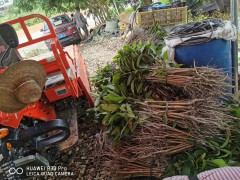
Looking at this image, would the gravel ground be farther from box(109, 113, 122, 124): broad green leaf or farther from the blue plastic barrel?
box(109, 113, 122, 124): broad green leaf

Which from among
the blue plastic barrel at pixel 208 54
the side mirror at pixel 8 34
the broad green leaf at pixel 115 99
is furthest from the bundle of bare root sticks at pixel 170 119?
the side mirror at pixel 8 34

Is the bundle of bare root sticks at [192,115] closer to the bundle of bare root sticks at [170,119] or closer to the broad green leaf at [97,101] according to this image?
the bundle of bare root sticks at [170,119]

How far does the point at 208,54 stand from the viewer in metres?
2.85

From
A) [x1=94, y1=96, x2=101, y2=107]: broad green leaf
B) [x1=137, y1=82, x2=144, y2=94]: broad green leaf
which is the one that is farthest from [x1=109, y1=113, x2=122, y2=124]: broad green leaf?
[x1=94, y1=96, x2=101, y2=107]: broad green leaf

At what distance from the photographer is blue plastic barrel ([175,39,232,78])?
2826mm

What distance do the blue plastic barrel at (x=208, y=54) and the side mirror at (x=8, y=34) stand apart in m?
2.11

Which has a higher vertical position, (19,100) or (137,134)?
(19,100)

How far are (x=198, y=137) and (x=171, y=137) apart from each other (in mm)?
264

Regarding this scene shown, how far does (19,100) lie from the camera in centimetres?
208

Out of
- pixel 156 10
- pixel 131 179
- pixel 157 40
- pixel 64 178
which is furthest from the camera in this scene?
pixel 156 10

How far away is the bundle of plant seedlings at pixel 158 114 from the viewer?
2.26 m

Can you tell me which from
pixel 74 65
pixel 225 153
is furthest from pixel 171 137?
pixel 74 65

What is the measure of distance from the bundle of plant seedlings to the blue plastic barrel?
0.24 metres

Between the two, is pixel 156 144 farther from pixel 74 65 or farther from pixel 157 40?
pixel 157 40
